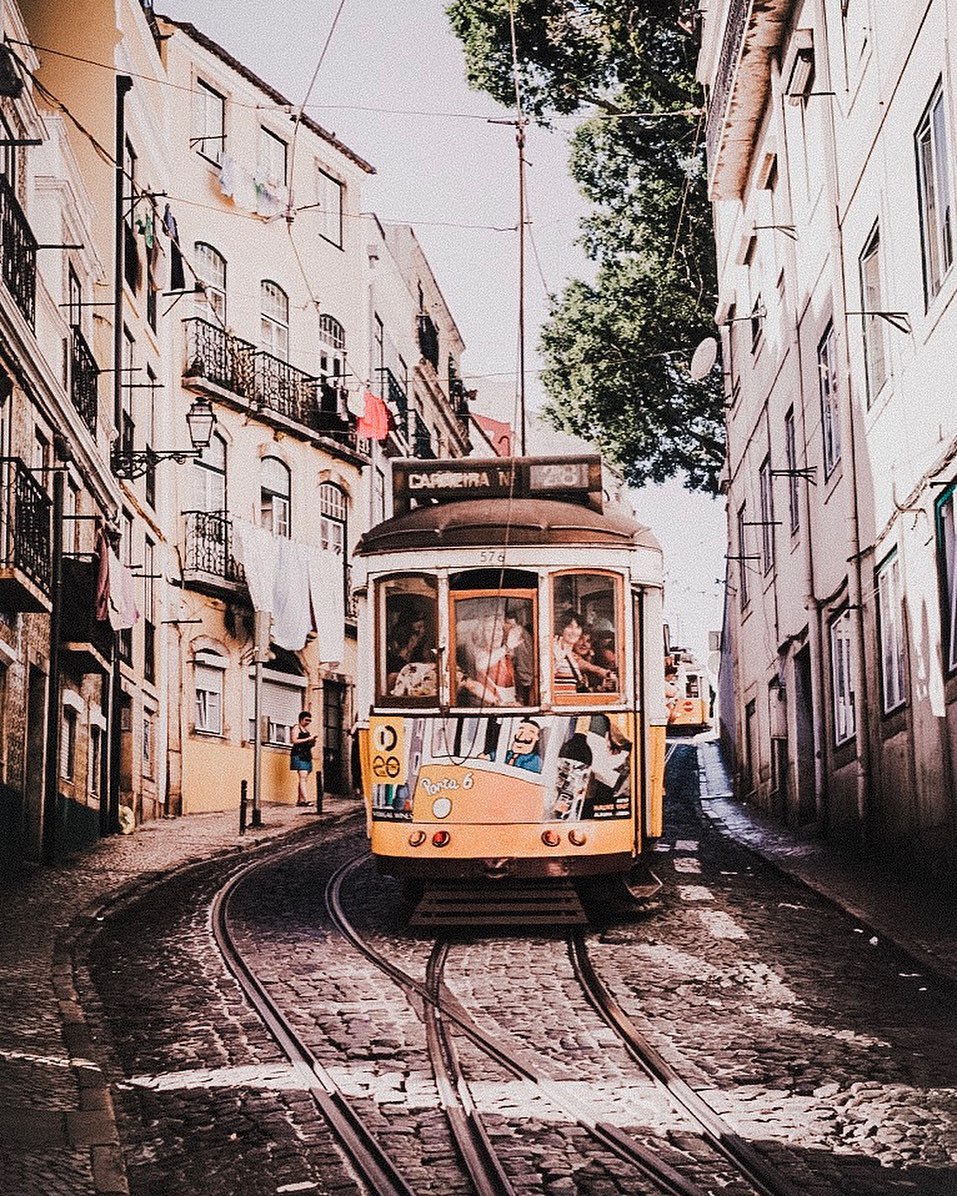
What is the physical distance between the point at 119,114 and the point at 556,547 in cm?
1542

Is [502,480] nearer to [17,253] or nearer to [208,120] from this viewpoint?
[17,253]

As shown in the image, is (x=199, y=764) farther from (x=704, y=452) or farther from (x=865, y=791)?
(x=865, y=791)

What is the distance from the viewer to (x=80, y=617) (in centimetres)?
2016

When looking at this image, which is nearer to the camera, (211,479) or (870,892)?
(870,892)

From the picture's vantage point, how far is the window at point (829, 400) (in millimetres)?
18047

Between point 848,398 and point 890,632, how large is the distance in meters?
2.46

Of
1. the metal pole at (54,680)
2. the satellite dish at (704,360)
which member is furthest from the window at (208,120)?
the metal pole at (54,680)

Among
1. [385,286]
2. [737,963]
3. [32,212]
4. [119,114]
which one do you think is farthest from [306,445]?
[737,963]

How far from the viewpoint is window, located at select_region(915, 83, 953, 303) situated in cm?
1322

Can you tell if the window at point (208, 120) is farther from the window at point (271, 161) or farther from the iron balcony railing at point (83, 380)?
the iron balcony railing at point (83, 380)

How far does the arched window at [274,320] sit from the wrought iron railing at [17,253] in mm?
14848

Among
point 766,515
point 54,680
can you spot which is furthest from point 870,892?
point 766,515

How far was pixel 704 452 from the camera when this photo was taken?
33.8 m

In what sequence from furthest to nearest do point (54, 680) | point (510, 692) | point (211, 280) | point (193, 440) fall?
point (211, 280), point (193, 440), point (54, 680), point (510, 692)
